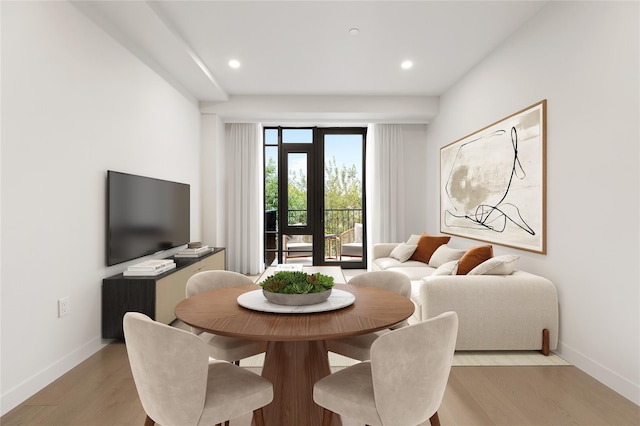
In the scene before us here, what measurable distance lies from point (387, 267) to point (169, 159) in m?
2.88

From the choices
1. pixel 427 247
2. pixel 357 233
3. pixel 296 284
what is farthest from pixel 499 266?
pixel 357 233

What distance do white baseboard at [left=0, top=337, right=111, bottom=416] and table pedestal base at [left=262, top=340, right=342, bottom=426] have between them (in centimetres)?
149

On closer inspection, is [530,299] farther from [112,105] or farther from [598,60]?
[112,105]

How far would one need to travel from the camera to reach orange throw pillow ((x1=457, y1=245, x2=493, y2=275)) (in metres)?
3.17

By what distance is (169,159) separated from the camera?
4152 millimetres

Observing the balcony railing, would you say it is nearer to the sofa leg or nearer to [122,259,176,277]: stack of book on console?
[122,259,176,277]: stack of book on console

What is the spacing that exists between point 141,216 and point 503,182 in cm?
343

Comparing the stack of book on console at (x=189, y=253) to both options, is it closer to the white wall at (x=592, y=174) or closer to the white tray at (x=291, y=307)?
the white tray at (x=291, y=307)

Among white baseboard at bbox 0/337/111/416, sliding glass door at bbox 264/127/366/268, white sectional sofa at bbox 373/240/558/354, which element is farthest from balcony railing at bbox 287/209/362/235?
white baseboard at bbox 0/337/111/416

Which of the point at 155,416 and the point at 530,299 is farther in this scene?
the point at 530,299

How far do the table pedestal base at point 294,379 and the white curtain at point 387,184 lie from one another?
430cm

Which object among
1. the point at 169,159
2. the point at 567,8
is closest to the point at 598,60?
the point at 567,8

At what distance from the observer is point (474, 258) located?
3186 mm

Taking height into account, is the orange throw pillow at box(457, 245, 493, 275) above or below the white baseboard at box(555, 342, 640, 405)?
above
